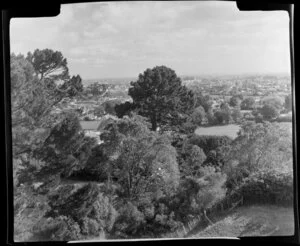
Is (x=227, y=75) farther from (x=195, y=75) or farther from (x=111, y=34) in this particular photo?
(x=111, y=34)

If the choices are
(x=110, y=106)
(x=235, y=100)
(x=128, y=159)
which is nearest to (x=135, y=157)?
(x=128, y=159)

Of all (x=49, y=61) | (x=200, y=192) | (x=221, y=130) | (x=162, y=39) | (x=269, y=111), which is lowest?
(x=200, y=192)

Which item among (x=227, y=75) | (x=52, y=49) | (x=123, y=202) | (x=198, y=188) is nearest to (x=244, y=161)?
(x=198, y=188)

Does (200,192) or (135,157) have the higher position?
(135,157)

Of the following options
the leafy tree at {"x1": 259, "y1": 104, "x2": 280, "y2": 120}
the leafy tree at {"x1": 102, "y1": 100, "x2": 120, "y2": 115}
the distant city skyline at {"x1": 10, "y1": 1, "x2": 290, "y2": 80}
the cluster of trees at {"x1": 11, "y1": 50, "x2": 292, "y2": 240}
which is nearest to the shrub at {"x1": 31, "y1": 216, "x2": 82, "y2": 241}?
the cluster of trees at {"x1": 11, "y1": 50, "x2": 292, "y2": 240}

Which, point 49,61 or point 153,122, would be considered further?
point 153,122

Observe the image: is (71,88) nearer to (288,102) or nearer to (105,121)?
(105,121)
